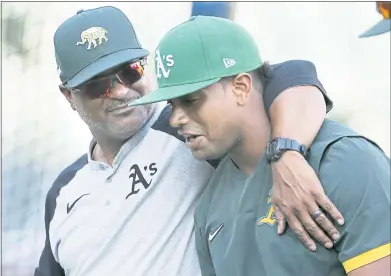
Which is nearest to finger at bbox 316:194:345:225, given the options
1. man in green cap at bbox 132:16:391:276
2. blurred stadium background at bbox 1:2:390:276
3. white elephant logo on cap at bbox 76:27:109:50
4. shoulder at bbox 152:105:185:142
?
man in green cap at bbox 132:16:391:276

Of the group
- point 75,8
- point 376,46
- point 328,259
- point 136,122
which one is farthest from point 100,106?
point 376,46

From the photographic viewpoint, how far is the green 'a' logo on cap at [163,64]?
149 cm

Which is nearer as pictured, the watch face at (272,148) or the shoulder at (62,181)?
the watch face at (272,148)

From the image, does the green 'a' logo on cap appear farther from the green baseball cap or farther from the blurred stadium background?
the blurred stadium background

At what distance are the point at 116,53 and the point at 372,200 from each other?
32.8 inches

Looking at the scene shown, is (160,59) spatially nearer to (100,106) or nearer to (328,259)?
(100,106)

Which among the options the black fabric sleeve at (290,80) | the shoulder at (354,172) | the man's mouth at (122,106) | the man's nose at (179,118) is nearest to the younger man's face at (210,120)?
the man's nose at (179,118)

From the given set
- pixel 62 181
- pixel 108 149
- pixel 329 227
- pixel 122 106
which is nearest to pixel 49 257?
pixel 62 181

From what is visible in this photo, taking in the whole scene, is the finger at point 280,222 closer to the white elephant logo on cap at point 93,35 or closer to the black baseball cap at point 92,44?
the black baseball cap at point 92,44

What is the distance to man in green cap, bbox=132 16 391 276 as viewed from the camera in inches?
50.6

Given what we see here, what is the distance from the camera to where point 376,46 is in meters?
2.78

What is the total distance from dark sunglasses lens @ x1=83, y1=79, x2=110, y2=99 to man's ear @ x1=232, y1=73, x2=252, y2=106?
A: 17.5 inches

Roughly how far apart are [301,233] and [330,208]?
0.27 feet

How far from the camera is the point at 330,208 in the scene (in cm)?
128
